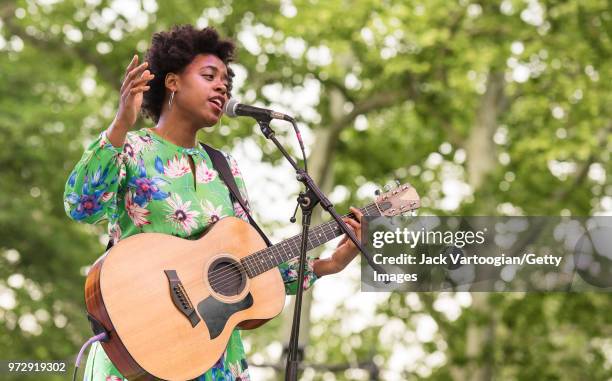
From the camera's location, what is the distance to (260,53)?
13.9 meters

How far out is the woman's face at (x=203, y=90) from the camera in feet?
12.5

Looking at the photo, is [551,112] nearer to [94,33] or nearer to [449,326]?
[449,326]

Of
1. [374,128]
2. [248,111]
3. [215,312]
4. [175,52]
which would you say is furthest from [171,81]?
[374,128]

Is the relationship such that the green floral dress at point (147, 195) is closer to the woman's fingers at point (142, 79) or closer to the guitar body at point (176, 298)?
the guitar body at point (176, 298)

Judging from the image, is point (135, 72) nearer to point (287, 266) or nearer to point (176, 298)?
point (176, 298)

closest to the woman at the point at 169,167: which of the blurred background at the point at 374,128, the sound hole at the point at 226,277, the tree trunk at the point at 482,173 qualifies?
the sound hole at the point at 226,277

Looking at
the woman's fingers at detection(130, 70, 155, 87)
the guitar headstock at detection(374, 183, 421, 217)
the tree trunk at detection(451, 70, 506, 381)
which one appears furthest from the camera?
the tree trunk at detection(451, 70, 506, 381)

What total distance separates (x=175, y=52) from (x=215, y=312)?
3.60 ft

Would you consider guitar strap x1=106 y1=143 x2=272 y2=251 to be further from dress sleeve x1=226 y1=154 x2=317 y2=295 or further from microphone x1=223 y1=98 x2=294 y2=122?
microphone x1=223 y1=98 x2=294 y2=122

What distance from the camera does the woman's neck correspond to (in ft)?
12.5

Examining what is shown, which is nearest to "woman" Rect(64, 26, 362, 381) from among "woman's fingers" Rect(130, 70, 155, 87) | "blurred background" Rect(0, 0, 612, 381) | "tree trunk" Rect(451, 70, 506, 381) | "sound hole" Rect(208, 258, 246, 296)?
"woman's fingers" Rect(130, 70, 155, 87)

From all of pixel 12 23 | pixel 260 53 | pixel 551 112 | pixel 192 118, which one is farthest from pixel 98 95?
pixel 192 118

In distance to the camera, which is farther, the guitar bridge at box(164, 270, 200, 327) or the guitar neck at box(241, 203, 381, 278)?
the guitar neck at box(241, 203, 381, 278)

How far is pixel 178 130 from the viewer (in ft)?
12.5
